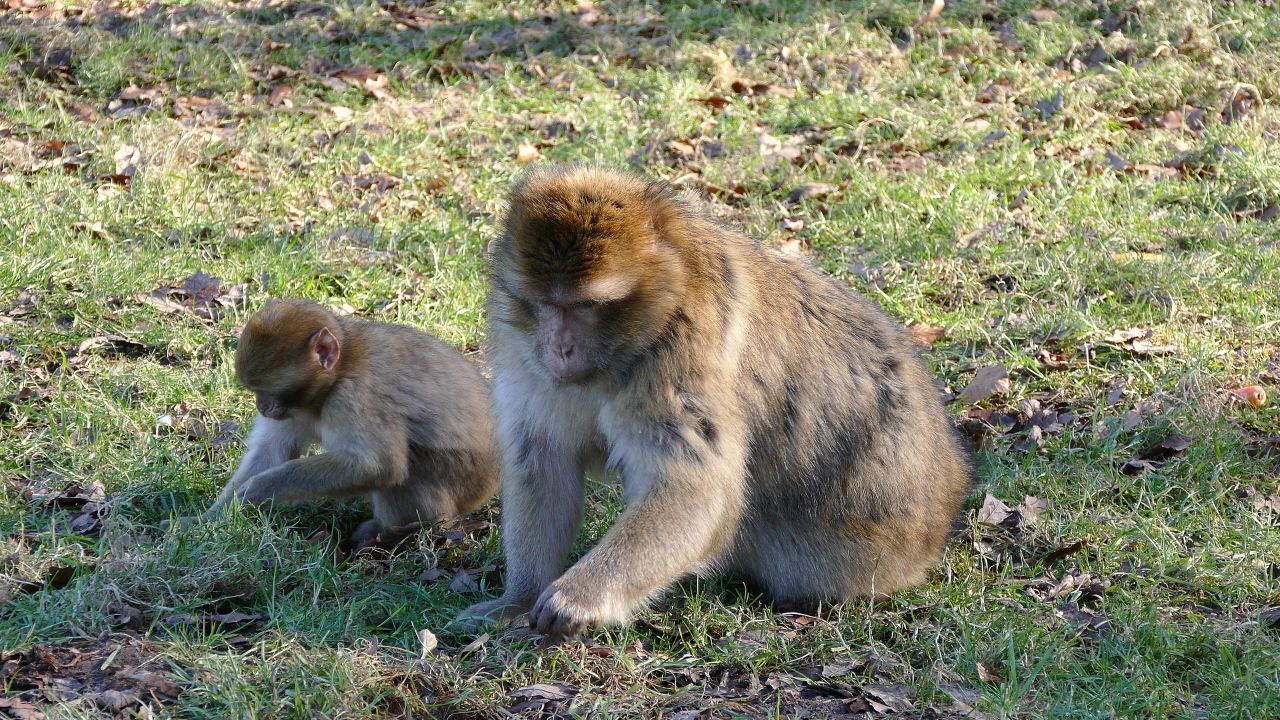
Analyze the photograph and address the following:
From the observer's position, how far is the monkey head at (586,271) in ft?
11.5

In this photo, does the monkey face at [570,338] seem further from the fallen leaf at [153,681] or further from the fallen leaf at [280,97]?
the fallen leaf at [280,97]

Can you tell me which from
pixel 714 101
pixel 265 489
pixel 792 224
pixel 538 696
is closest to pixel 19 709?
pixel 538 696

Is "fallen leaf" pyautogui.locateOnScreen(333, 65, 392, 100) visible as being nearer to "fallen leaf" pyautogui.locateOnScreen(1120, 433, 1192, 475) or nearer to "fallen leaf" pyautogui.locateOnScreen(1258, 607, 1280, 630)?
"fallen leaf" pyautogui.locateOnScreen(1120, 433, 1192, 475)

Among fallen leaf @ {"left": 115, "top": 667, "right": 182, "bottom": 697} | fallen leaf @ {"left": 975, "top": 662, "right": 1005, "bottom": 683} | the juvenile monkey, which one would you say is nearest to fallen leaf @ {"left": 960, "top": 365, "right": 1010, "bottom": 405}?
fallen leaf @ {"left": 975, "top": 662, "right": 1005, "bottom": 683}

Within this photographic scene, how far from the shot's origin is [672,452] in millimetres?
3730

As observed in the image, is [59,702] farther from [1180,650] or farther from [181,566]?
[1180,650]

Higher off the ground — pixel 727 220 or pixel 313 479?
pixel 727 220

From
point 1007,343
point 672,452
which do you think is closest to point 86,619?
point 672,452

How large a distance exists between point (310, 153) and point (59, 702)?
5209 mm

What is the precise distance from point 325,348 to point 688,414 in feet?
5.15

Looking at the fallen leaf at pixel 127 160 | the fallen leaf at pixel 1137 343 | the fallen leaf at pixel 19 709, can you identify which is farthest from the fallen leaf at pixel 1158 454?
the fallen leaf at pixel 127 160

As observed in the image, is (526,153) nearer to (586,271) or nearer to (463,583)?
(463,583)

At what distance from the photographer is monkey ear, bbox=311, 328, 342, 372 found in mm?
4598

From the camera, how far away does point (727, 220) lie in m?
4.83
